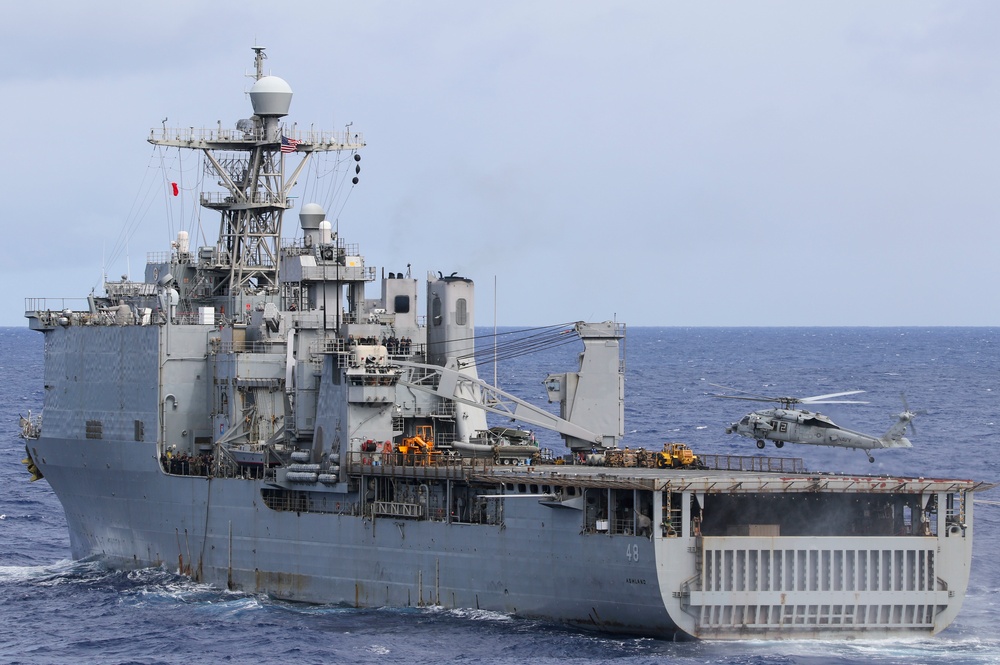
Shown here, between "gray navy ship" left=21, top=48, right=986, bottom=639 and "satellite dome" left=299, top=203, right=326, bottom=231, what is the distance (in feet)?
0.34

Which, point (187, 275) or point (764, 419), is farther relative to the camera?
→ point (187, 275)

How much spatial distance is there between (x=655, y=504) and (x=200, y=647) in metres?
12.5

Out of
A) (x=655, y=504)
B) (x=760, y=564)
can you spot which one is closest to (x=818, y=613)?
(x=760, y=564)

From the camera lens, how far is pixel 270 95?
54.5 meters

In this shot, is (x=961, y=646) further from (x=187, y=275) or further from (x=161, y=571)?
(x=187, y=275)

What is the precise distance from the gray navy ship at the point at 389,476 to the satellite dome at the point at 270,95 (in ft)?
0.26

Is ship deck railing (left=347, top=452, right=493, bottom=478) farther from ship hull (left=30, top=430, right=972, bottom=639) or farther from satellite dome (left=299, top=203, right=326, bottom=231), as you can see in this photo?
satellite dome (left=299, top=203, right=326, bottom=231)

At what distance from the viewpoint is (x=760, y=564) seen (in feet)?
129

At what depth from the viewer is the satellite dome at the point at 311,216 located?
54.0 m

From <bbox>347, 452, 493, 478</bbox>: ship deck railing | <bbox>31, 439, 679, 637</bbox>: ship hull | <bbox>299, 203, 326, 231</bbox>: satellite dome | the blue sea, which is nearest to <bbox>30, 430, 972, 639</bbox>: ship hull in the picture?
<bbox>31, 439, 679, 637</bbox>: ship hull

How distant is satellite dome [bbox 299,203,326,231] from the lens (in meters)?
54.0

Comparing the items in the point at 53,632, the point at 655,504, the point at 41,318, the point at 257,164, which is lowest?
the point at 53,632

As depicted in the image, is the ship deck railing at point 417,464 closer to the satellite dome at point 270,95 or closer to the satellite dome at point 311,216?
the satellite dome at point 311,216

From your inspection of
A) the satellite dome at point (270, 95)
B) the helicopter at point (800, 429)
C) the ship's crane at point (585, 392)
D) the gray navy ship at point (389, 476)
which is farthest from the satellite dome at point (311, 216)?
the helicopter at point (800, 429)
